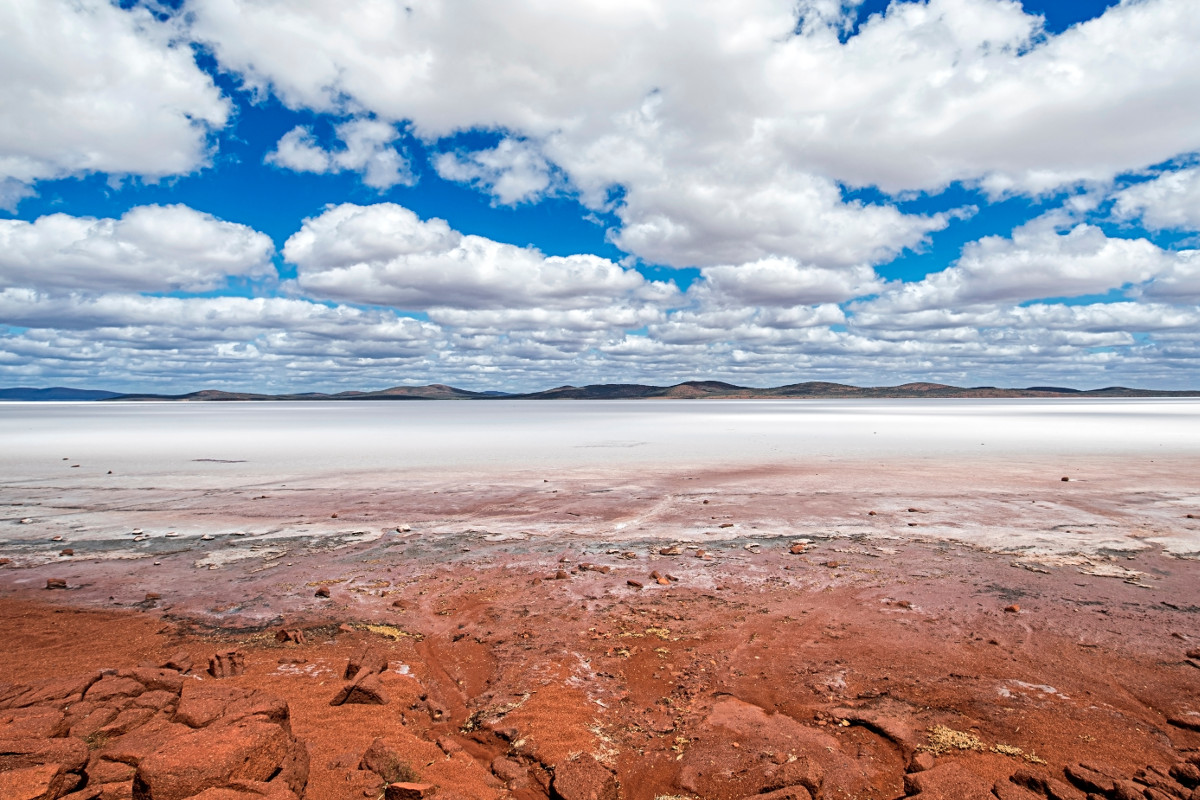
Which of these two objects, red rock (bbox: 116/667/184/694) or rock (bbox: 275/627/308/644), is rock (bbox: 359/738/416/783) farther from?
rock (bbox: 275/627/308/644)

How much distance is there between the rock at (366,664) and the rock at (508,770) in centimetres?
170

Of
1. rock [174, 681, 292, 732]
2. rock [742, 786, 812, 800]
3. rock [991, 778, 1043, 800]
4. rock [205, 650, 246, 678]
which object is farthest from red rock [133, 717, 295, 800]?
rock [991, 778, 1043, 800]

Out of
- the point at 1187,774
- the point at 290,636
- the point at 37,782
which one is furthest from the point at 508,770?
the point at 1187,774

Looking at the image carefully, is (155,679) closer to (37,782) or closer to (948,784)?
(37,782)

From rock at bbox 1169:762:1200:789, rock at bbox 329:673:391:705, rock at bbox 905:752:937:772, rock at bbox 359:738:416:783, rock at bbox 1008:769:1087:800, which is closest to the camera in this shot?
rock at bbox 1008:769:1087:800

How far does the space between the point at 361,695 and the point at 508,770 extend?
160cm

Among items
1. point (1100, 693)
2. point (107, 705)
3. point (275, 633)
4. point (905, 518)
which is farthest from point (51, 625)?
point (905, 518)

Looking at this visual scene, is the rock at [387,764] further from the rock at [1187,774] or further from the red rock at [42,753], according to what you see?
the rock at [1187,774]

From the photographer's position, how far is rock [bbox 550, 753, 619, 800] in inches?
160

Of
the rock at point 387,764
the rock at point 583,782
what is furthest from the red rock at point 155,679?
the rock at point 583,782

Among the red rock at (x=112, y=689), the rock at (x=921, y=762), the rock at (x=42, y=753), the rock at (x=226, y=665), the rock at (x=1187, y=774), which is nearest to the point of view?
the rock at (x=42, y=753)

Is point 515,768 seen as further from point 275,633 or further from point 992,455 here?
point 992,455

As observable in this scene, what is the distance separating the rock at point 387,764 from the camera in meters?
4.14

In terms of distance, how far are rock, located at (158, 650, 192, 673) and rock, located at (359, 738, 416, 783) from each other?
245 cm
